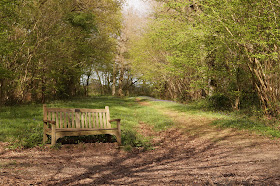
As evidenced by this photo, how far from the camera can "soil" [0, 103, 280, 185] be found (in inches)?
148

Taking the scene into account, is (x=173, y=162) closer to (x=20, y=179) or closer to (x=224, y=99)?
(x=20, y=179)

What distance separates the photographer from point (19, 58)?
12.8 metres

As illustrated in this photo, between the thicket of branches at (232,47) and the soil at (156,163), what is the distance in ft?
11.9

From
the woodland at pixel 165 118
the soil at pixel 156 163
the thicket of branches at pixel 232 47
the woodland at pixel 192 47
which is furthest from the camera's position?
the woodland at pixel 192 47

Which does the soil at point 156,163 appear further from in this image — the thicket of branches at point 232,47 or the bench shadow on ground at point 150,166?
the thicket of branches at point 232,47

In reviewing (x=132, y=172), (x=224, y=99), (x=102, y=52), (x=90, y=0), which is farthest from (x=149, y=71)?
(x=132, y=172)

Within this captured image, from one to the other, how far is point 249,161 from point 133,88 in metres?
49.2

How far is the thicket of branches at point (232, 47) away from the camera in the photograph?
28.4ft

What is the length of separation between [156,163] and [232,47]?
807 centimetres

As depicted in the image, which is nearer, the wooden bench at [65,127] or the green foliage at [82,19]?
the wooden bench at [65,127]

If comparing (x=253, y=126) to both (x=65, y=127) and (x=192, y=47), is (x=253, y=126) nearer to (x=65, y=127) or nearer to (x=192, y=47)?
(x=192, y=47)

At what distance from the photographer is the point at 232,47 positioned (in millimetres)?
11055

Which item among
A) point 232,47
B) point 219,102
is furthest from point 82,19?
point 219,102

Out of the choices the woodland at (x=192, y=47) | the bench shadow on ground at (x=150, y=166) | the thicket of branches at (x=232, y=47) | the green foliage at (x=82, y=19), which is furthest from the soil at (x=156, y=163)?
the green foliage at (x=82, y=19)
